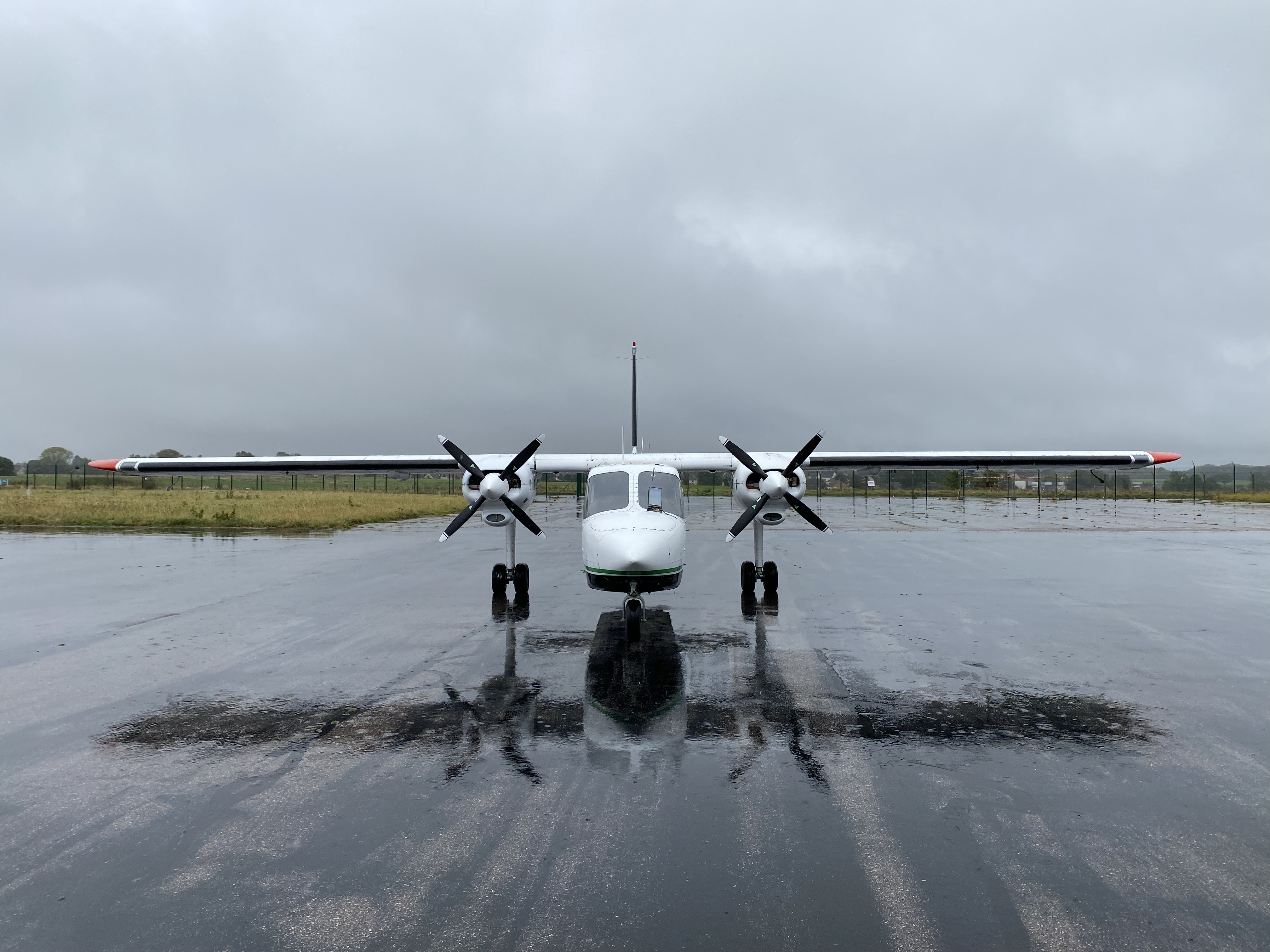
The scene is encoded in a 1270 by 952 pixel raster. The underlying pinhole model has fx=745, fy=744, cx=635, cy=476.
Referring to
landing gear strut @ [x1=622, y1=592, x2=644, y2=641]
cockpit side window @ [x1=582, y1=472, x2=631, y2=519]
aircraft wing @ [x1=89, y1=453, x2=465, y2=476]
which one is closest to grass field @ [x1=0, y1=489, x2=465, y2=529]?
aircraft wing @ [x1=89, y1=453, x2=465, y2=476]

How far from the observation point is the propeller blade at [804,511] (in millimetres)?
13047

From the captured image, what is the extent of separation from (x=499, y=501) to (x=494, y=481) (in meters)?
0.41

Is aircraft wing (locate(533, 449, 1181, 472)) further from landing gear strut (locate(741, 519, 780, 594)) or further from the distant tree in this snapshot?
the distant tree

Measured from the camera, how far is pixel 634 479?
39.7ft

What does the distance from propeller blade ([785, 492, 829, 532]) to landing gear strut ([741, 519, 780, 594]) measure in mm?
727

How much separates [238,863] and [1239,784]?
277 inches

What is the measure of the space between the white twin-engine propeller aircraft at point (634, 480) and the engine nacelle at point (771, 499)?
2 cm

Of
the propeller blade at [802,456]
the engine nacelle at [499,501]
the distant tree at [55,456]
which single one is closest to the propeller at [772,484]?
the propeller blade at [802,456]

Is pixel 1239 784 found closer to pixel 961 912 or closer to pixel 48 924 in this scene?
pixel 961 912

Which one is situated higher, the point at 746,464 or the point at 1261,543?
the point at 746,464

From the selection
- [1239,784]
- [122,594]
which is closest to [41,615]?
[122,594]

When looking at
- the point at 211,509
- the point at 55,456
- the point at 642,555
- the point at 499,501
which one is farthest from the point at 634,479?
the point at 55,456

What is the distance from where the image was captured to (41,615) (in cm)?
1221

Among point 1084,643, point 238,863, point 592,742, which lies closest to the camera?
point 238,863
